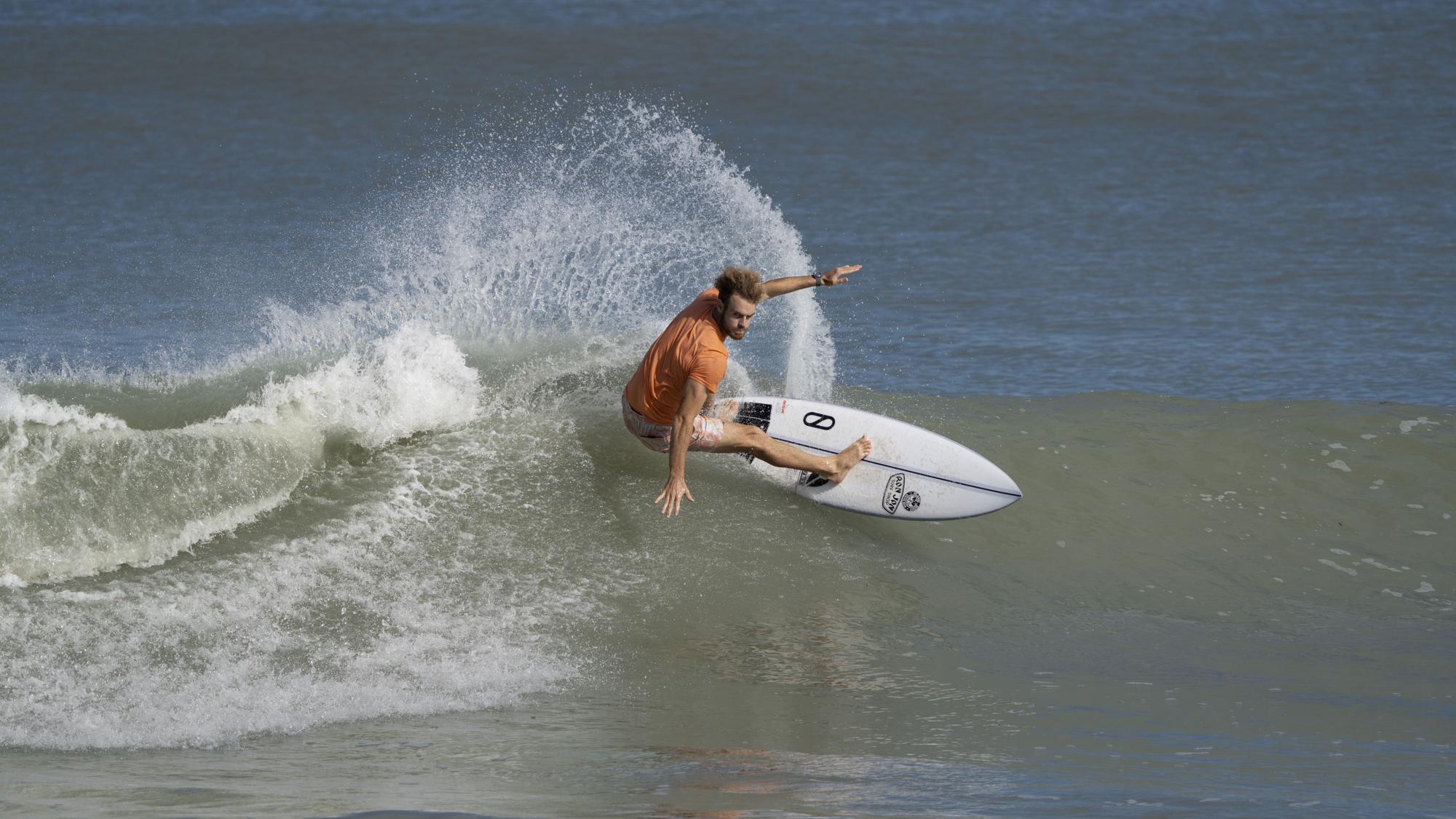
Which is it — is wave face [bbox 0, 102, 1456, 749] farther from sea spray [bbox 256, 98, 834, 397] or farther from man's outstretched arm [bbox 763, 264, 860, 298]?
man's outstretched arm [bbox 763, 264, 860, 298]

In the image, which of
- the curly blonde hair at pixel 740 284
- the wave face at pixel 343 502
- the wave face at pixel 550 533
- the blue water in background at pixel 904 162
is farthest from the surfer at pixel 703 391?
the blue water in background at pixel 904 162

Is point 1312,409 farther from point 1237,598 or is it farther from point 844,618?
point 844,618

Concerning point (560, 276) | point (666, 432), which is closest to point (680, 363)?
point (666, 432)

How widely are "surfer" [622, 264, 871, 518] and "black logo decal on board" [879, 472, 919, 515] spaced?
224mm

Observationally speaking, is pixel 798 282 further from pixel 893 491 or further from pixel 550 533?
pixel 550 533

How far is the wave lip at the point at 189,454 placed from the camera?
22.9ft

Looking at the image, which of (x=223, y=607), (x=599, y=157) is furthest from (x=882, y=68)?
(x=223, y=607)

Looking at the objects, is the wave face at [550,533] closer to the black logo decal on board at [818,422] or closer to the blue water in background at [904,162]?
the black logo decal on board at [818,422]

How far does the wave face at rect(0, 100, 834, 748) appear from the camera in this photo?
19.1 feet

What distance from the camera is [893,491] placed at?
7945 millimetres

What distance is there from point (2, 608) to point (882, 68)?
21.8m

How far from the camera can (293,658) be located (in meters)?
6.05

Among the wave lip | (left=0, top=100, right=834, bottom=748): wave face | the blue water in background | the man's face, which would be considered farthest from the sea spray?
the man's face

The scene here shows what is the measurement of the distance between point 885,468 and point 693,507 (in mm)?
1136
